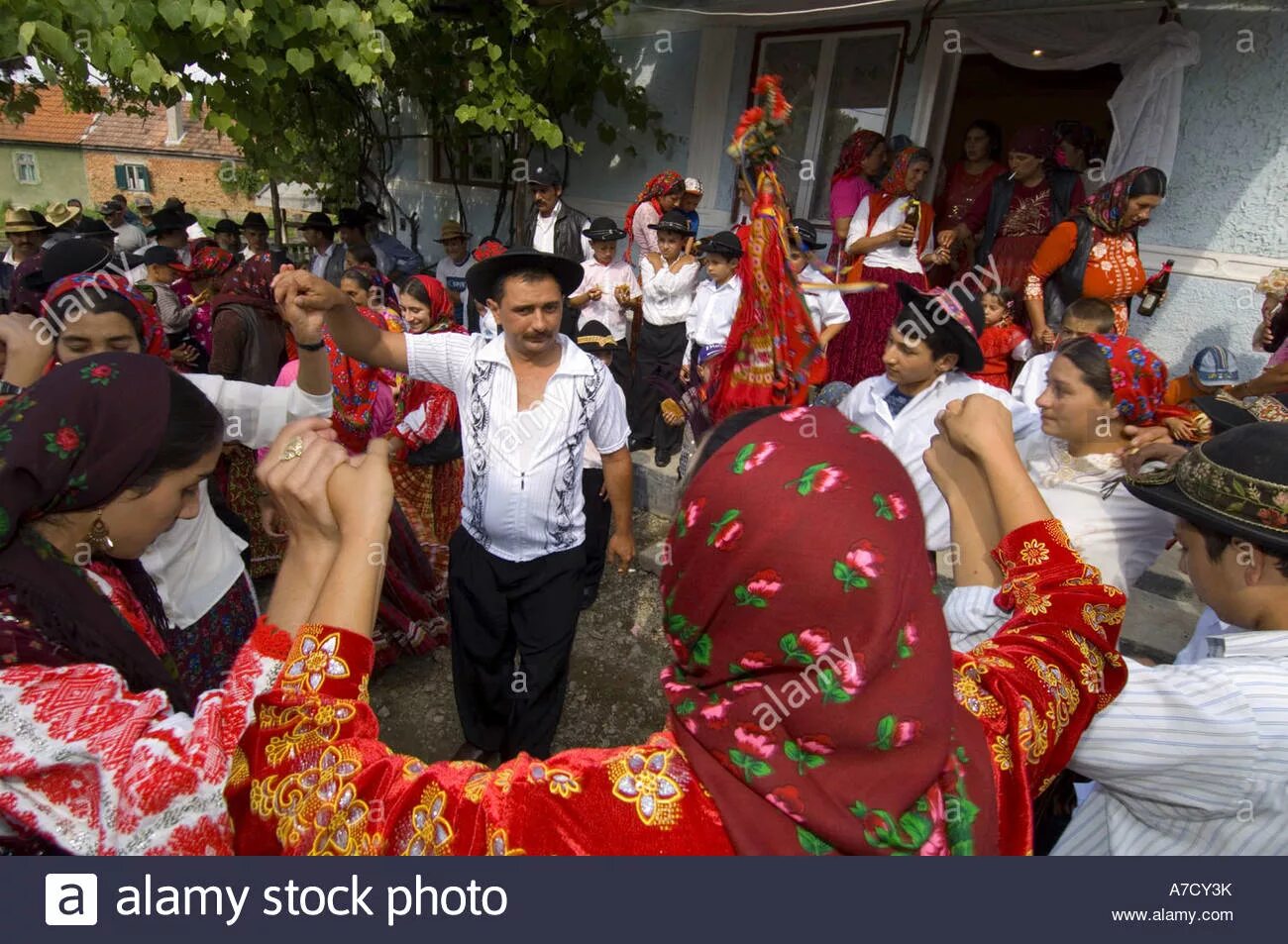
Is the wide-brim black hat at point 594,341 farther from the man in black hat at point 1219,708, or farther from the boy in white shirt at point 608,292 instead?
the man in black hat at point 1219,708

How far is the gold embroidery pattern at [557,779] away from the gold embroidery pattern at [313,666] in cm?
32

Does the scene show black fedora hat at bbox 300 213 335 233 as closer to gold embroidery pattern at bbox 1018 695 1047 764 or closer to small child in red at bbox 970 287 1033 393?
small child in red at bbox 970 287 1033 393

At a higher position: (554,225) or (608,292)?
(554,225)

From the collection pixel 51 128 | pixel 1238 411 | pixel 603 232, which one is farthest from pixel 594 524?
pixel 51 128

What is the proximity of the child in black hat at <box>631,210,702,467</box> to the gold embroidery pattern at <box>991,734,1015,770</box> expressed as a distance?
4412 millimetres

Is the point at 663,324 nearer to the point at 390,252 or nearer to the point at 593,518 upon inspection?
the point at 593,518

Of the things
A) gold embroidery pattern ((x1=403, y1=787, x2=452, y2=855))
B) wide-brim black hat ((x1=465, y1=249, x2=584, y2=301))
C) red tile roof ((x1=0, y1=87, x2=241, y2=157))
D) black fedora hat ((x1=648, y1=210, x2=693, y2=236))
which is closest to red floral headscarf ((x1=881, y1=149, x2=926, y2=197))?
black fedora hat ((x1=648, y1=210, x2=693, y2=236))

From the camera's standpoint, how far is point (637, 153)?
706cm

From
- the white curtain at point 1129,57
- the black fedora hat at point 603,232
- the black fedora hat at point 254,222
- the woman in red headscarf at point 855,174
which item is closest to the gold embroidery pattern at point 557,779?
the woman in red headscarf at point 855,174

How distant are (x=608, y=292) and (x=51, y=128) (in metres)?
34.9

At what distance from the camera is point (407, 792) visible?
2.96ft

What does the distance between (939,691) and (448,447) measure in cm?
302

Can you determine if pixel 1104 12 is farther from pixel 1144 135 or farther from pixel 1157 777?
pixel 1157 777

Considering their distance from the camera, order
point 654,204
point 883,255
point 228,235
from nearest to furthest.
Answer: point 883,255
point 654,204
point 228,235
